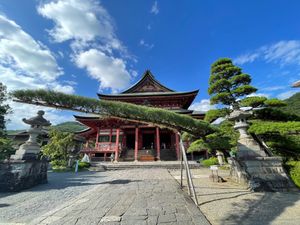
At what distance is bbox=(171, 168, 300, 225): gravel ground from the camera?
117 inches

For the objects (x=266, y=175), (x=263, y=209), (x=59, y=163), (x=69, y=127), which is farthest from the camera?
(x=69, y=127)

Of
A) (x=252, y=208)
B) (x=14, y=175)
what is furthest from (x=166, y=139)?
(x=252, y=208)

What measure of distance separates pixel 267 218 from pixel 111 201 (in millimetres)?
3683

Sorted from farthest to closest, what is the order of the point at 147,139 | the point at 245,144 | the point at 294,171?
1. the point at 147,139
2. the point at 245,144
3. the point at 294,171

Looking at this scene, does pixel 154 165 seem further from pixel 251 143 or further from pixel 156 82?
pixel 156 82

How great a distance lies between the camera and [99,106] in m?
3.66

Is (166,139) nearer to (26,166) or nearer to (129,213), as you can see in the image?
(26,166)

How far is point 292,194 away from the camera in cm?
467

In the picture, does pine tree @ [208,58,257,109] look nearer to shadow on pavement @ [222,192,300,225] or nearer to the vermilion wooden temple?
shadow on pavement @ [222,192,300,225]

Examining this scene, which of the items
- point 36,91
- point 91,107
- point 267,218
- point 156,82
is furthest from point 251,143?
point 156,82

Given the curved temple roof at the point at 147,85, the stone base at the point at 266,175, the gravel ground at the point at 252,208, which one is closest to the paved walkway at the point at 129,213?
the gravel ground at the point at 252,208

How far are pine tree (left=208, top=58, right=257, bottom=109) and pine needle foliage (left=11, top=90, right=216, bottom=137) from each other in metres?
4.86

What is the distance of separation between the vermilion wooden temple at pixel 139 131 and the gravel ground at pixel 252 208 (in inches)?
455

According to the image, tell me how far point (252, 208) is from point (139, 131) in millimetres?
16854
